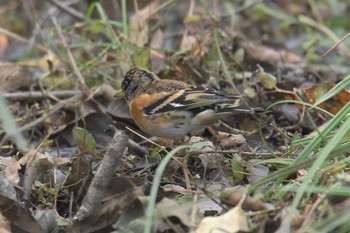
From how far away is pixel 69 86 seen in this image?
568 centimetres

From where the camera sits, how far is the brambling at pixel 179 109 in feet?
13.8

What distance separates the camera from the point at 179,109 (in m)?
4.26

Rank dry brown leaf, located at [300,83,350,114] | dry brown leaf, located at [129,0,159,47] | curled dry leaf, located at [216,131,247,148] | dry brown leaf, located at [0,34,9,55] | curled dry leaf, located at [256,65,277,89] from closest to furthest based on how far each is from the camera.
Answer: curled dry leaf, located at [216,131,247,148] < dry brown leaf, located at [300,83,350,114] < curled dry leaf, located at [256,65,277,89] < dry brown leaf, located at [129,0,159,47] < dry brown leaf, located at [0,34,9,55]

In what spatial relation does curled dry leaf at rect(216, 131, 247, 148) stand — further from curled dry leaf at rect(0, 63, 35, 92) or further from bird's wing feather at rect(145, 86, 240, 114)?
curled dry leaf at rect(0, 63, 35, 92)

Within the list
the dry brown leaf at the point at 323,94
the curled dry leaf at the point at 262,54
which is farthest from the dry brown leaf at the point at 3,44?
the dry brown leaf at the point at 323,94

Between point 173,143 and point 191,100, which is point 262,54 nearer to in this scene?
point 173,143

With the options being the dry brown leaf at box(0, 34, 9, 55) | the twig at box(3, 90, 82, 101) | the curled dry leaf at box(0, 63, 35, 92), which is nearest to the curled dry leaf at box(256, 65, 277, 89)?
the twig at box(3, 90, 82, 101)

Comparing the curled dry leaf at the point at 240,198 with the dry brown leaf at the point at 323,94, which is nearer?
the curled dry leaf at the point at 240,198

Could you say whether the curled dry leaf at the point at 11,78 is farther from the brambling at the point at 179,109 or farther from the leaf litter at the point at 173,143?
the brambling at the point at 179,109

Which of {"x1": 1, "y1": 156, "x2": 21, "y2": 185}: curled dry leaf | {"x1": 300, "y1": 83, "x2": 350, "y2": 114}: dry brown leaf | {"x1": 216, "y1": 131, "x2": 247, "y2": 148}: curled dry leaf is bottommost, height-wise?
{"x1": 216, "y1": 131, "x2": 247, "y2": 148}: curled dry leaf

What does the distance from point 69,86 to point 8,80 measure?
0.50m

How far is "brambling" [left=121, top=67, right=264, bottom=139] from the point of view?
13.8 feet

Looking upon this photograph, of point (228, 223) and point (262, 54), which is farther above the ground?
point (228, 223)

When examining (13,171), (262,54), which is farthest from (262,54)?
(13,171)
